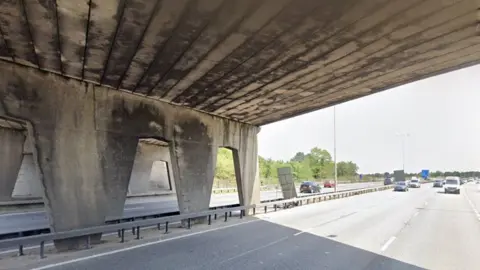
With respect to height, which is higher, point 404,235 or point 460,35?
point 460,35

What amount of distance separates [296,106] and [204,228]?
695 cm

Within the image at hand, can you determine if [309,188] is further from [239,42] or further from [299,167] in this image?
[299,167]

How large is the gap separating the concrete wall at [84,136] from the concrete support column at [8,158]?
1447cm

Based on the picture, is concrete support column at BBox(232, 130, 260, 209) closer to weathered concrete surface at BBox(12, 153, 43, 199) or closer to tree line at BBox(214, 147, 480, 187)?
weathered concrete surface at BBox(12, 153, 43, 199)

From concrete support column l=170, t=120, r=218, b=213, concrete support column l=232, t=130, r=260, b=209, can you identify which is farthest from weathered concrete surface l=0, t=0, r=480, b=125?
concrete support column l=232, t=130, r=260, b=209

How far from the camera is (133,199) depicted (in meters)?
35.1

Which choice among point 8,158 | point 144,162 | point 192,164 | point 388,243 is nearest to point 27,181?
point 8,158

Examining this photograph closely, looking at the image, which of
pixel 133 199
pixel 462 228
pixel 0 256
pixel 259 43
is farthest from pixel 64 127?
pixel 133 199

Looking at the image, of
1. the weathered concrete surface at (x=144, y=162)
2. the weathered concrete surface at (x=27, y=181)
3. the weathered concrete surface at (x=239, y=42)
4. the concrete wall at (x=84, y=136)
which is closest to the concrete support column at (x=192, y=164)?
the concrete wall at (x=84, y=136)

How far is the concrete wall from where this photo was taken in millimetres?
10352

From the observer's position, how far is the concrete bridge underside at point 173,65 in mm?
7449

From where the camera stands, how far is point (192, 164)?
53.5 ft

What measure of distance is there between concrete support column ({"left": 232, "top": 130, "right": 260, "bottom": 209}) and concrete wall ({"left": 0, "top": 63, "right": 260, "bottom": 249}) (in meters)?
4.56

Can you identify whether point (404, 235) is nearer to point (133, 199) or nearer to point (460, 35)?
point (460, 35)
